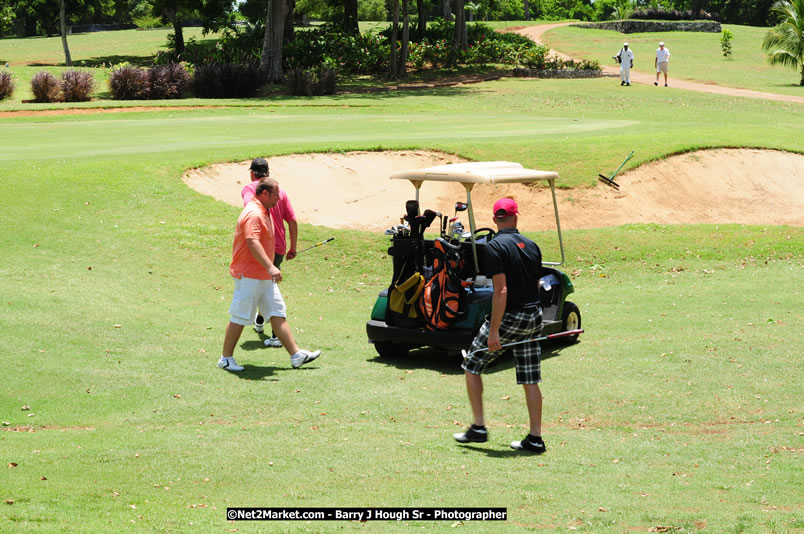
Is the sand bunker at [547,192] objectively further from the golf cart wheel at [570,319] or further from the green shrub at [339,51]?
the green shrub at [339,51]

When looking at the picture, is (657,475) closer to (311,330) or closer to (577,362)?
(577,362)

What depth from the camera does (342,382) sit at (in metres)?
9.91

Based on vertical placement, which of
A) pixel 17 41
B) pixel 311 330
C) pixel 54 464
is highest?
pixel 17 41

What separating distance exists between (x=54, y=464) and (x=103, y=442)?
2.38 feet

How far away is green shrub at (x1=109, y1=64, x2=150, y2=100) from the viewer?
41.2m

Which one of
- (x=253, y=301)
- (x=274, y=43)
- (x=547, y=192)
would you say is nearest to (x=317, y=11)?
(x=274, y=43)

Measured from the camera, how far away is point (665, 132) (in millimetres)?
26688

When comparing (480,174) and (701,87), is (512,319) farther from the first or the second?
(701,87)

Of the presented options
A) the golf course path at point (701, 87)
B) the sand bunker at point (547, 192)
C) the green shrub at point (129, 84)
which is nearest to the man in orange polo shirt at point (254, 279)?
the sand bunker at point (547, 192)

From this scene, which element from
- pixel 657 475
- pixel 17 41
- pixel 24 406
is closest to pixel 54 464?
pixel 24 406

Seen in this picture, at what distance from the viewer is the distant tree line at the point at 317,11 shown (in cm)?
5938

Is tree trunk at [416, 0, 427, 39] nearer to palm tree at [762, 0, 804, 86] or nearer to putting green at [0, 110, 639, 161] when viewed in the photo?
palm tree at [762, 0, 804, 86]

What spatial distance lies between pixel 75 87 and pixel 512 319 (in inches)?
1474

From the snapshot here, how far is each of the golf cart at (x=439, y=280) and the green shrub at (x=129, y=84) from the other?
32992 millimetres
